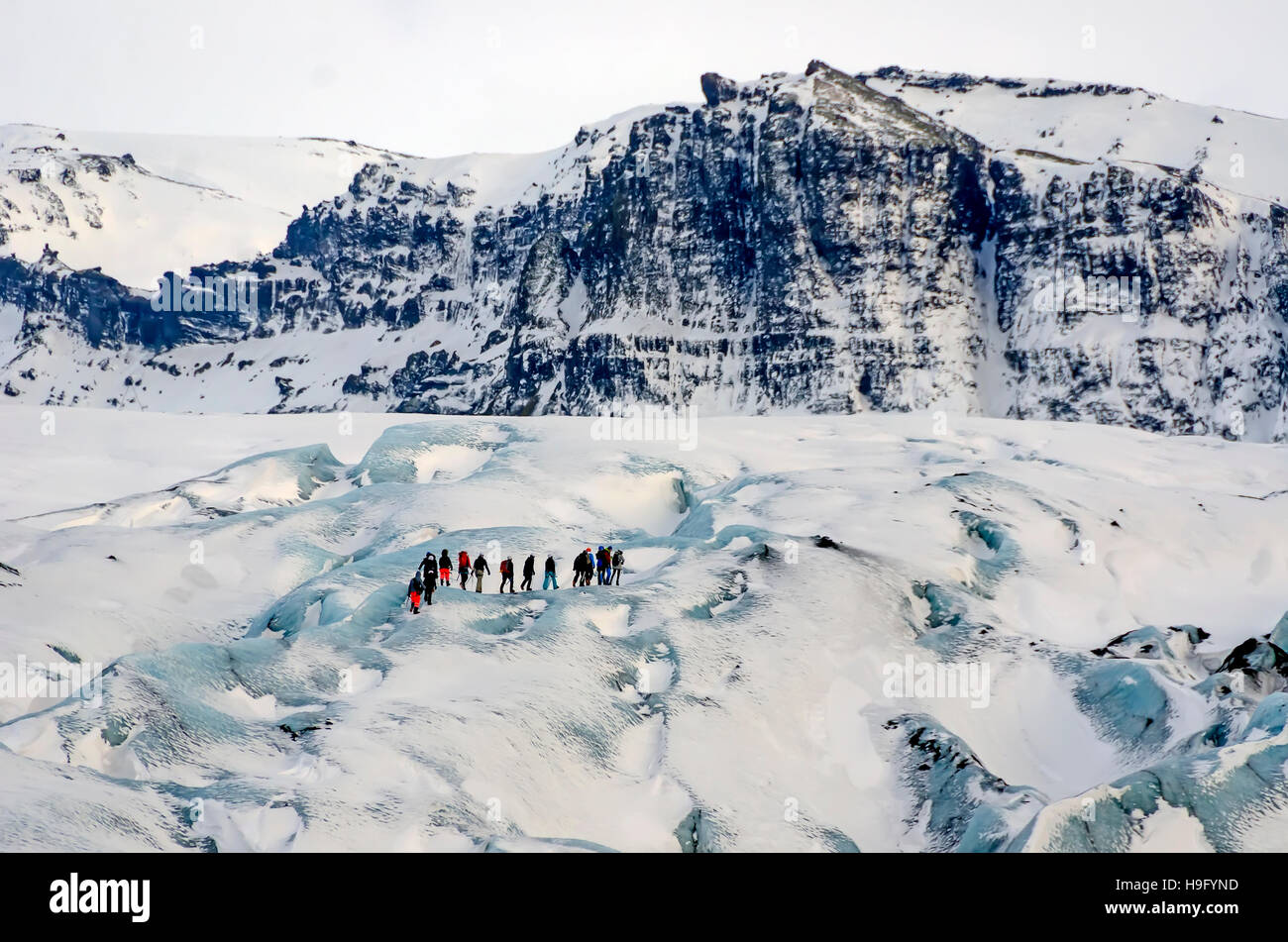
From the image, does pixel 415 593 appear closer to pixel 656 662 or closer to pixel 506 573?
pixel 506 573

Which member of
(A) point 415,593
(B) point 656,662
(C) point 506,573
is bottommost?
(B) point 656,662

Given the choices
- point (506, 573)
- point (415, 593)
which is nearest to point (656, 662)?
point (506, 573)

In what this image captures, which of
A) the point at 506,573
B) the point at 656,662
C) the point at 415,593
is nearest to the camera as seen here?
the point at 656,662

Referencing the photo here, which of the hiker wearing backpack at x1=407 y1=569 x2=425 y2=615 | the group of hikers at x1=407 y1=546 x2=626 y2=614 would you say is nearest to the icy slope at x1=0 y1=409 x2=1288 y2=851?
the hiker wearing backpack at x1=407 y1=569 x2=425 y2=615

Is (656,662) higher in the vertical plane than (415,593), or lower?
lower

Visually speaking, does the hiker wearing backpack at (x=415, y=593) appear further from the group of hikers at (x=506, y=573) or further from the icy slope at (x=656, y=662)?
the icy slope at (x=656, y=662)
